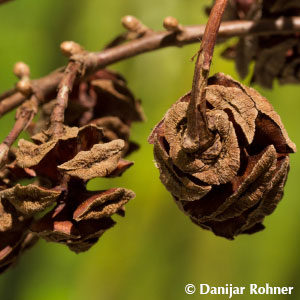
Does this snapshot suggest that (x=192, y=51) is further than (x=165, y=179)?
Yes

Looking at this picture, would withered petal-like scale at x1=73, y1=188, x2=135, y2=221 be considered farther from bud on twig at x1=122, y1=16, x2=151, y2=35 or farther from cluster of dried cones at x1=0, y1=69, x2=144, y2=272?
bud on twig at x1=122, y1=16, x2=151, y2=35

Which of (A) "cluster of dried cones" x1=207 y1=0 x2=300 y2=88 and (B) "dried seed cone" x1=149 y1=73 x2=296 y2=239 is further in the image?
(A) "cluster of dried cones" x1=207 y1=0 x2=300 y2=88

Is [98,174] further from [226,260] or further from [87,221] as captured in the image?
[226,260]

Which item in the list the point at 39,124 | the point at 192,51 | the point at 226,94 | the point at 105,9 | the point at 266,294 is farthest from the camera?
the point at 105,9

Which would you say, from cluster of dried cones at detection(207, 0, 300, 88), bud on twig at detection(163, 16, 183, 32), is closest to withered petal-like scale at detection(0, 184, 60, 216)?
bud on twig at detection(163, 16, 183, 32)

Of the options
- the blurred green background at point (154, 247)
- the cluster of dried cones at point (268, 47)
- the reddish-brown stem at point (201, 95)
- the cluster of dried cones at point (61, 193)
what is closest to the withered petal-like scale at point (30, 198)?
the cluster of dried cones at point (61, 193)

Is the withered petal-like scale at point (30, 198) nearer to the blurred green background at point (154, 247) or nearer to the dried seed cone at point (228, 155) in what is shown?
the dried seed cone at point (228, 155)

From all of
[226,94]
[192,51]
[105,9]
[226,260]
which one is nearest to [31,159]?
[226,94]

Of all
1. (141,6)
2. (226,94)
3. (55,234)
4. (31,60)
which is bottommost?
(55,234)
